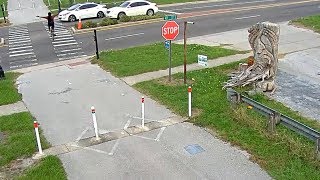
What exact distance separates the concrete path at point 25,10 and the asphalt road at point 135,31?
3.08 meters

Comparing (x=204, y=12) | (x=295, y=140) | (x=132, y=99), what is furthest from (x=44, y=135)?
(x=204, y=12)

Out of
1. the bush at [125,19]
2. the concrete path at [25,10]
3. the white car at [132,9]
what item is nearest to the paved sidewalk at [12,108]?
the bush at [125,19]

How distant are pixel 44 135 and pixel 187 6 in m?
29.9

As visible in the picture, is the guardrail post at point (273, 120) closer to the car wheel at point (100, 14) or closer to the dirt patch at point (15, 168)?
the dirt patch at point (15, 168)

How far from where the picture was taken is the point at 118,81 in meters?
15.7

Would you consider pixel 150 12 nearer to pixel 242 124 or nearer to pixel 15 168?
pixel 242 124

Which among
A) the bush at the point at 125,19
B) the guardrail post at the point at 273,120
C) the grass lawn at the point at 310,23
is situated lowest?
the guardrail post at the point at 273,120

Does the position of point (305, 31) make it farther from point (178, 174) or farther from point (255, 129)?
point (178, 174)

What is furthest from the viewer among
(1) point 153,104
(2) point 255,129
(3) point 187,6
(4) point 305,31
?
(3) point 187,6

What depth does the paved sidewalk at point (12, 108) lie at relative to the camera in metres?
13.0

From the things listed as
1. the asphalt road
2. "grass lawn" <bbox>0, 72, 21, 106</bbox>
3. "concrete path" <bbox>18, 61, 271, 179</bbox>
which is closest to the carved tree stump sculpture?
"concrete path" <bbox>18, 61, 271, 179</bbox>

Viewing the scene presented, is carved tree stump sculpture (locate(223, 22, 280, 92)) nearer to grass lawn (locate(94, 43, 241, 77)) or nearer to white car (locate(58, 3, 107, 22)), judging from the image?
grass lawn (locate(94, 43, 241, 77))

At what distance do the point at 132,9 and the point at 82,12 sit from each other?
392cm

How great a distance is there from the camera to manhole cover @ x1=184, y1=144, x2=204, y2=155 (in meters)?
9.74
